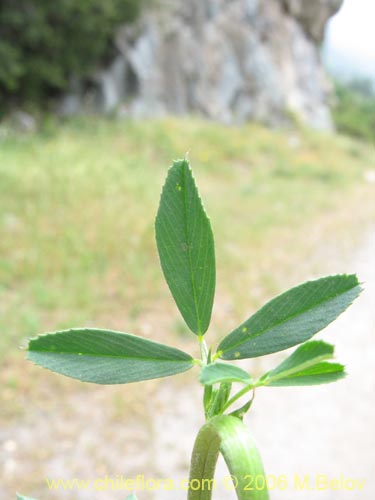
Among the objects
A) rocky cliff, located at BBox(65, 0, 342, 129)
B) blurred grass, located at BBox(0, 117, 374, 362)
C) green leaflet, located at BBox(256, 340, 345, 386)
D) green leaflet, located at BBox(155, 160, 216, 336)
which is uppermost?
rocky cliff, located at BBox(65, 0, 342, 129)

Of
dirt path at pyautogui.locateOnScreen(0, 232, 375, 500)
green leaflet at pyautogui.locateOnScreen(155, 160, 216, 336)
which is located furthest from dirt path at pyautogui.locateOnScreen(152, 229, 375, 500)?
green leaflet at pyautogui.locateOnScreen(155, 160, 216, 336)

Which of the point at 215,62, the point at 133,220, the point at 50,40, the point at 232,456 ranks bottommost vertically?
the point at 232,456

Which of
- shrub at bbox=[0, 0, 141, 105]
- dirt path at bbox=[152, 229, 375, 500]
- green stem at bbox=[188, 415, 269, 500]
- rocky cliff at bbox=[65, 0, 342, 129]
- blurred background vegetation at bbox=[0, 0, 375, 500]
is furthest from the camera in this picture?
rocky cliff at bbox=[65, 0, 342, 129]

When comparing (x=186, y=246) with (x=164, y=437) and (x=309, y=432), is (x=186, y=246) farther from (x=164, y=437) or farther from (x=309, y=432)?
(x=309, y=432)

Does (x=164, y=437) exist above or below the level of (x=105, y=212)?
below

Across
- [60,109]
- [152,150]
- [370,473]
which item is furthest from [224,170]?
[370,473]

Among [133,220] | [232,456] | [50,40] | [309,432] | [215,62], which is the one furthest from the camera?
[215,62]

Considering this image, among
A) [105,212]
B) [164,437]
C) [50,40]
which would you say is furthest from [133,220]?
[50,40]

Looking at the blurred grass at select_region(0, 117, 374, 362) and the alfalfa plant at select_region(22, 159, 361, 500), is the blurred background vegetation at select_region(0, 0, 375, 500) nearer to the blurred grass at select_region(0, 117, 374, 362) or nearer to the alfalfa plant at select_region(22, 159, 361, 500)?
the blurred grass at select_region(0, 117, 374, 362)
